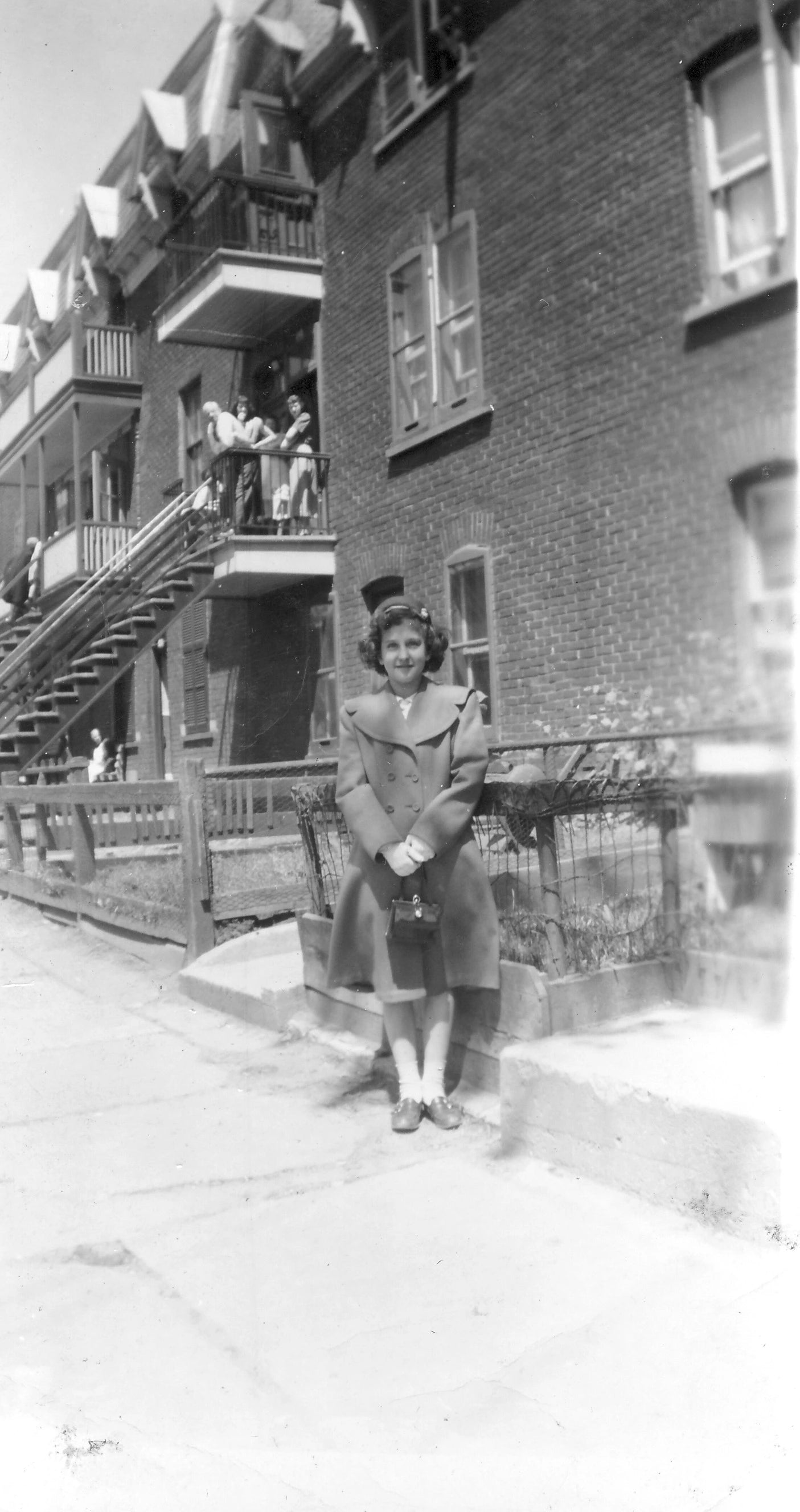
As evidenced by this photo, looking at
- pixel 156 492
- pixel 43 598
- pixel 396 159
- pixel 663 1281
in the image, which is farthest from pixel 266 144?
pixel 663 1281

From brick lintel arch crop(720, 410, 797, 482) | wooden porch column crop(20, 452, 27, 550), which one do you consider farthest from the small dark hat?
wooden porch column crop(20, 452, 27, 550)

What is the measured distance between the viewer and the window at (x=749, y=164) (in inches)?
116

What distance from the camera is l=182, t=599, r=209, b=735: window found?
48.6ft

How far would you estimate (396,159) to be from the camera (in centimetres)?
1025

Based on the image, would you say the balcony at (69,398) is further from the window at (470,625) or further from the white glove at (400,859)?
the white glove at (400,859)

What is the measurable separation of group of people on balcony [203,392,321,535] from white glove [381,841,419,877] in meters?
8.64

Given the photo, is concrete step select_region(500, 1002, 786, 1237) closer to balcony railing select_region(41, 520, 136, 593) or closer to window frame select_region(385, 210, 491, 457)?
window frame select_region(385, 210, 491, 457)

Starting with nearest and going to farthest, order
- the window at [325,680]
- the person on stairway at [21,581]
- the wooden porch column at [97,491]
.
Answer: the window at [325,680], the person on stairway at [21,581], the wooden porch column at [97,491]

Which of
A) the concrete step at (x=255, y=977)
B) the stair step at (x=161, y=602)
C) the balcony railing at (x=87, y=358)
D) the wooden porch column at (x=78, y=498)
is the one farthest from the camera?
the balcony railing at (x=87, y=358)

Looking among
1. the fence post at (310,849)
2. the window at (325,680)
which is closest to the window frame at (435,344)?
the window at (325,680)

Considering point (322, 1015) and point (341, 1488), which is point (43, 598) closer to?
point (322, 1015)

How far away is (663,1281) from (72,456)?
17.7 m

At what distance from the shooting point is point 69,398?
1608 centimetres

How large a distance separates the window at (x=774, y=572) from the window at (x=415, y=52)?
506 centimetres
